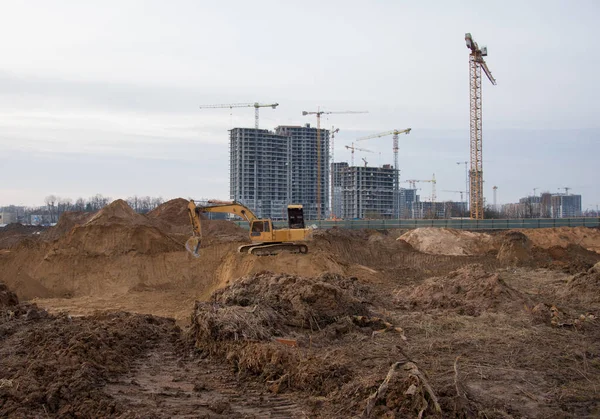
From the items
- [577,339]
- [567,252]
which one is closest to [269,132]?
[567,252]

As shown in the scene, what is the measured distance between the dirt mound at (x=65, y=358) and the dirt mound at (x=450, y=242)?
25.3m

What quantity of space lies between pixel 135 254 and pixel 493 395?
19749mm

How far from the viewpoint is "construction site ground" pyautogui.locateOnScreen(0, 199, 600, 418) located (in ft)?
23.9

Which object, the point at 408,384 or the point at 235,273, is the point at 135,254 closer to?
the point at 235,273

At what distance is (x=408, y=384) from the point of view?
6.79 metres

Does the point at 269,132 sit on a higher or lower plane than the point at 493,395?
higher

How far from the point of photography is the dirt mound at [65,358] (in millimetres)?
7070

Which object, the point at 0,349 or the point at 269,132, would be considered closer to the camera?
the point at 0,349

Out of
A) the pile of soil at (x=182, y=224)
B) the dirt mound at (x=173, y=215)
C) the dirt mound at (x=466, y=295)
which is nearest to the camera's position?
the dirt mound at (x=466, y=295)

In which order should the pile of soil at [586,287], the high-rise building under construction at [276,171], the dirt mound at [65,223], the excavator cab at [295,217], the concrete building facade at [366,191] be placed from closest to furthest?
the pile of soil at [586,287] → the excavator cab at [295,217] → the dirt mound at [65,223] → the high-rise building under construction at [276,171] → the concrete building facade at [366,191]

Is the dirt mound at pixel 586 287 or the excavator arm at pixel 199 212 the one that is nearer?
the dirt mound at pixel 586 287

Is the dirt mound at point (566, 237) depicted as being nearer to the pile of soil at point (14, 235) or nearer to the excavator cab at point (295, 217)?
the excavator cab at point (295, 217)

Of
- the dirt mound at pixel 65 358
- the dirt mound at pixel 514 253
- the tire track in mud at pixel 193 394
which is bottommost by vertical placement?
the tire track in mud at pixel 193 394

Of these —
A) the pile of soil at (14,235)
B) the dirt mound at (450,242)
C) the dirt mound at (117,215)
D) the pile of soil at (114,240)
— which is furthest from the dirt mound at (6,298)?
the dirt mound at (450,242)
